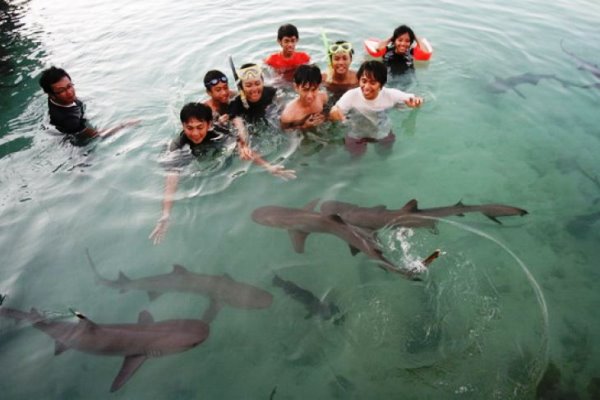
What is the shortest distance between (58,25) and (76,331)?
15.0 meters

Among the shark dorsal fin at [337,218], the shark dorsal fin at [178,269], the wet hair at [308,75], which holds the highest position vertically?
the wet hair at [308,75]

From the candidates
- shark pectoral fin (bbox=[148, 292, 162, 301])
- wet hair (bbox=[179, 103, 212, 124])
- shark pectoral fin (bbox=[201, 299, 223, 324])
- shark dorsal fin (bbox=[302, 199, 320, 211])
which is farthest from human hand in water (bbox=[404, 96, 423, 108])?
shark pectoral fin (bbox=[148, 292, 162, 301])

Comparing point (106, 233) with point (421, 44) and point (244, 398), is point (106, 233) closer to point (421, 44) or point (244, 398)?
point (244, 398)

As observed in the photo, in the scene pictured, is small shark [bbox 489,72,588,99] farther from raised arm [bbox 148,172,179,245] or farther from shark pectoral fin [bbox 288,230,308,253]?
raised arm [bbox 148,172,179,245]

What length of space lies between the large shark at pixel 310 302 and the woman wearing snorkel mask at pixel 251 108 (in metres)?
2.25

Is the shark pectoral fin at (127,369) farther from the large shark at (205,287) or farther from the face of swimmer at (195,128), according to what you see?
the face of swimmer at (195,128)

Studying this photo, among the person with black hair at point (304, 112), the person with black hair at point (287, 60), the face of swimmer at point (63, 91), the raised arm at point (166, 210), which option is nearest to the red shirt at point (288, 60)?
the person with black hair at point (287, 60)

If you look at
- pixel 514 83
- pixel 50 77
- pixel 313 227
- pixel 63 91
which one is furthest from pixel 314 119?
pixel 514 83

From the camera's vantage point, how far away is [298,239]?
5.21m

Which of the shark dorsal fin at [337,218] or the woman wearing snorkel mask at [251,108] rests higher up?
the woman wearing snorkel mask at [251,108]

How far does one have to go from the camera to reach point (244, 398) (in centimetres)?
388

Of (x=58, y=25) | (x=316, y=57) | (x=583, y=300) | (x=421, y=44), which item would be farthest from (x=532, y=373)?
(x=58, y=25)

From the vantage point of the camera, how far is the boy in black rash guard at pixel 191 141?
228 inches

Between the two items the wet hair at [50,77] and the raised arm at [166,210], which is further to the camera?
the wet hair at [50,77]
